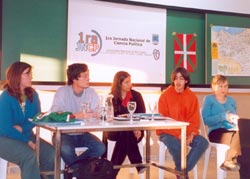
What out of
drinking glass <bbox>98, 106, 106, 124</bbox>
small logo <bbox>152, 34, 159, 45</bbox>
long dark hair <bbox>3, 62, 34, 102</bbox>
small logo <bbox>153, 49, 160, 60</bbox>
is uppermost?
small logo <bbox>152, 34, 159, 45</bbox>

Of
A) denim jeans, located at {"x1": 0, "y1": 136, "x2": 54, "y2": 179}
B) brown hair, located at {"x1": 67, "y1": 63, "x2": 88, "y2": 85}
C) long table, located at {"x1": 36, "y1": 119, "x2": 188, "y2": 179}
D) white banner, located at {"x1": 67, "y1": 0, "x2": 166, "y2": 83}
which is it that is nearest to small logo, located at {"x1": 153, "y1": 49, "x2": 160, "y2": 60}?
white banner, located at {"x1": 67, "y1": 0, "x2": 166, "y2": 83}

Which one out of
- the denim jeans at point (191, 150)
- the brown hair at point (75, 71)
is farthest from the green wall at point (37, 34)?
the denim jeans at point (191, 150)

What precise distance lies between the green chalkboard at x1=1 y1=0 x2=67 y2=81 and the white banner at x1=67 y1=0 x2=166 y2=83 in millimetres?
119

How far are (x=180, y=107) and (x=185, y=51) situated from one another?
1541 mm

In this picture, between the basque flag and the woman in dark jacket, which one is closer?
the woman in dark jacket

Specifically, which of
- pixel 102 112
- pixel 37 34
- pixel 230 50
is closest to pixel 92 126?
pixel 102 112

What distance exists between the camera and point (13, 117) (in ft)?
9.39

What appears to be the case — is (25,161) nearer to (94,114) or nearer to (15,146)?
(15,146)

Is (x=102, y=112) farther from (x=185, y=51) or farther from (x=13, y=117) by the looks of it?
(x=185, y=51)

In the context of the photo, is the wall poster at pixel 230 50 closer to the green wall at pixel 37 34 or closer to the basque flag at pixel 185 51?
the basque flag at pixel 185 51

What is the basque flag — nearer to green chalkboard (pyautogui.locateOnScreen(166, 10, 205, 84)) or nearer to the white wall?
green chalkboard (pyautogui.locateOnScreen(166, 10, 205, 84))

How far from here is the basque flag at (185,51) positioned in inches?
197

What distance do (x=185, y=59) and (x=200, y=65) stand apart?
276 millimetres

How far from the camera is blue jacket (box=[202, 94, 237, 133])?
3.84 m
